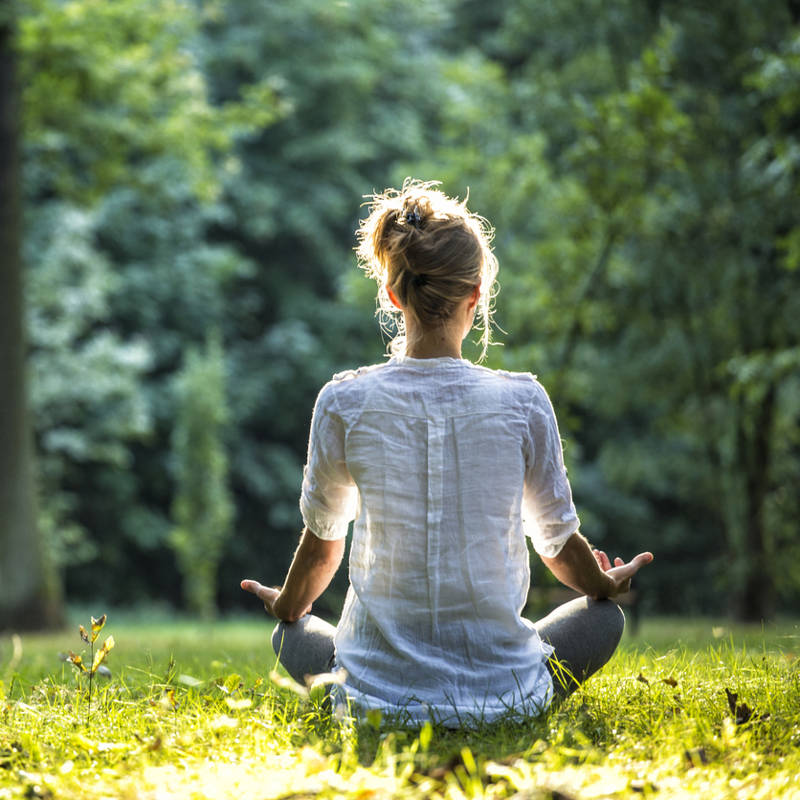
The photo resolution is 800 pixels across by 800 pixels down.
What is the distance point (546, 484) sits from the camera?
2.75m

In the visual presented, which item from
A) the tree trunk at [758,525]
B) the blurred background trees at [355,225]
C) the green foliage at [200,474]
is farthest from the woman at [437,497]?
the green foliage at [200,474]

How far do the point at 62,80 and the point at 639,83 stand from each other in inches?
278

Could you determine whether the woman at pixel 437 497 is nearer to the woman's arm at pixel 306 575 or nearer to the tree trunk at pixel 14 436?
the woman's arm at pixel 306 575

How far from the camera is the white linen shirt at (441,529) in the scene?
104 inches

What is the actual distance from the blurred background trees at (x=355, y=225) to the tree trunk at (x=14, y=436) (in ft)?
2.87

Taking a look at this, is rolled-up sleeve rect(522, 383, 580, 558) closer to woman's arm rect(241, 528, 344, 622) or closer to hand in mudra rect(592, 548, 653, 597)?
hand in mudra rect(592, 548, 653, 597)

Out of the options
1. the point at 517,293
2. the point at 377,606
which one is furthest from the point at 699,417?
the point at 377,606

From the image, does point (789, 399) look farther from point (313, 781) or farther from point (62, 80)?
point (313, 781)

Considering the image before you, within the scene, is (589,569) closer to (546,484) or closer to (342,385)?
(546,484)

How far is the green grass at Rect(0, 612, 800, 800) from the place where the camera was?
206cm

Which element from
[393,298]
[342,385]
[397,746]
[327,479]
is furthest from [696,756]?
[393,298]

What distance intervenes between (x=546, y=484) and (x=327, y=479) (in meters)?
0.56

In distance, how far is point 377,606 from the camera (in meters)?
2.69

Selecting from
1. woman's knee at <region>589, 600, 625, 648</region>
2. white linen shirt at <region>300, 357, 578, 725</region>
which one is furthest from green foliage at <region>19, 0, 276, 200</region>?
woman's knee at <region>589, 600, 625, 648</region>
